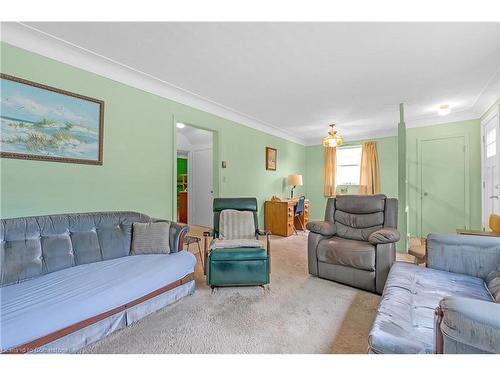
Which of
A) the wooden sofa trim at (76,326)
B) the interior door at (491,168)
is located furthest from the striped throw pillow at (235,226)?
the interior door at (491,168)

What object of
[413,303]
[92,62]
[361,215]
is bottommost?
[413,303]

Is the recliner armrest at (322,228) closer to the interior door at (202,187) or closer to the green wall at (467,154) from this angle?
the green wall at (467,154)

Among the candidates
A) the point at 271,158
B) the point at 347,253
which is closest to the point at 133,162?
the point at 347,253

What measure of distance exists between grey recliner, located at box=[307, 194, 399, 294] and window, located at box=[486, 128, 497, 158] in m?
2.07

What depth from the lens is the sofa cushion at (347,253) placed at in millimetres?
2264

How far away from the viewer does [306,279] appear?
2.62 m

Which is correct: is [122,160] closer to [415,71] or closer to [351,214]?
[351,214]

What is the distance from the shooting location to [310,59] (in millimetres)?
2316

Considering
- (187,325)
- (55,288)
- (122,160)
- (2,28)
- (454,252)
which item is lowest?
(187,325)

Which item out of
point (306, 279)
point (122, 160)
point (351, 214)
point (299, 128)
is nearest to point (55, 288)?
point (122, 160)

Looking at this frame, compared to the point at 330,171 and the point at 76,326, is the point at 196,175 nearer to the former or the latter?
the point at 330,171

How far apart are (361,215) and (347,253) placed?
66 cm

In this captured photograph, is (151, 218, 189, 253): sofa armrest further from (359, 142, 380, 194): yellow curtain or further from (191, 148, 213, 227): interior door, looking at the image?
(359, 142, 380, 194): yellow curtain
